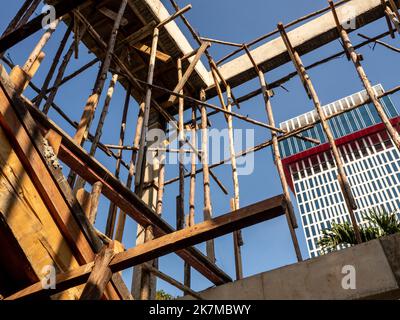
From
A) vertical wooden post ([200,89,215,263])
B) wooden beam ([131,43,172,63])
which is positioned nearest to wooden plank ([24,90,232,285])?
vertical wooden post ([200,89,215,263])

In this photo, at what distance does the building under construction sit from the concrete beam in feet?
0.10

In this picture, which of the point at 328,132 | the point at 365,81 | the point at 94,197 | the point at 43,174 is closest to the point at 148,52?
the point at 328,132

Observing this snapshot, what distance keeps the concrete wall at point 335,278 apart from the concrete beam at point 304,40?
20.2ft

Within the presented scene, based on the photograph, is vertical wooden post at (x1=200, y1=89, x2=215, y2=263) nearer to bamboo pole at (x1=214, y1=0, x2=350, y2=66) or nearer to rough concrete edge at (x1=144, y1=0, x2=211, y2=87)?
rough concrete edge at (x1=144, y1=0, x2=211, y2=87)

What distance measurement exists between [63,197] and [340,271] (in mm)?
3073

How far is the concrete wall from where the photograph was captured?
3900 mm

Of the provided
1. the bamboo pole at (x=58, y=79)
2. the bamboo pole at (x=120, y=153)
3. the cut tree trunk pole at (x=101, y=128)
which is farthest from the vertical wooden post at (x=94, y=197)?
the bamboo pole at (x=58, y=79)

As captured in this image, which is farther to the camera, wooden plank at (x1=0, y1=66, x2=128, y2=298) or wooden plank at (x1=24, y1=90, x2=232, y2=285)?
wooden plank at (x1=24, y1=90, x2=232, y2=285)

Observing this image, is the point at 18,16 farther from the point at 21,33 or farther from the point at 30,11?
the point at 21,33

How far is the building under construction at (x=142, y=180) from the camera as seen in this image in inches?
99.3

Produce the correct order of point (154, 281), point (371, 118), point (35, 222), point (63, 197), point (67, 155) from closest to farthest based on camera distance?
1. point (35, 222)
2. point (63, 197)
3. point (67, 155)
4. point (154, 281)
5. point (371, 118)
